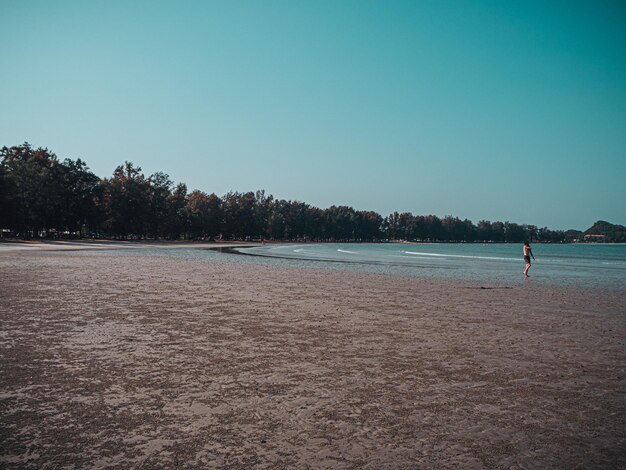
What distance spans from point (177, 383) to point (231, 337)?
305 centimetres

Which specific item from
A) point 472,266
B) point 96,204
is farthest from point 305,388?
point 96,204

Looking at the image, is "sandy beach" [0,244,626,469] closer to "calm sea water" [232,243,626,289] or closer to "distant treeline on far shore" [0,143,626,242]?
"calm sea water" [232,243,626,289]

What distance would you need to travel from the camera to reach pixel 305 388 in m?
5.98

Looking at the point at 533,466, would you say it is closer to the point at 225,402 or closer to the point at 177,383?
the point at 225,402

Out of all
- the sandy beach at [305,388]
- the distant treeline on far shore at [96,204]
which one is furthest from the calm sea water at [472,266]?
the distant treeline on far shore at [96,204]

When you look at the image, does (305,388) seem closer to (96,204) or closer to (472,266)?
(472,266)

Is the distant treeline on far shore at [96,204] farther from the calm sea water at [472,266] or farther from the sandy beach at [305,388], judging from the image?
the sandy beach at [305,388]

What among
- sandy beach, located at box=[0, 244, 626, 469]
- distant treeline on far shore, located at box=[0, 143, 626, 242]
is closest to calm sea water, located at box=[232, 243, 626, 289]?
sandy beach, located at box=[0, 244, 626, 469]

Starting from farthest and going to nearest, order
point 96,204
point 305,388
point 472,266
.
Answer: point 96,204
point 472,266
point 305,388

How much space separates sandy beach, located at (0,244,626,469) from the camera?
13.7ft

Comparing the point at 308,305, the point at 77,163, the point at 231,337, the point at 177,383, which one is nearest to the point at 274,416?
the point at 177,383

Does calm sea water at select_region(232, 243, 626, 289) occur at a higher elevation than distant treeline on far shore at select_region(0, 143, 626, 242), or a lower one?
lower

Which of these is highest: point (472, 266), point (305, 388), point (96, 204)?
point (96, 204)

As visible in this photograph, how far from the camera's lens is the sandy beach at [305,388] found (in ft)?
13.7
